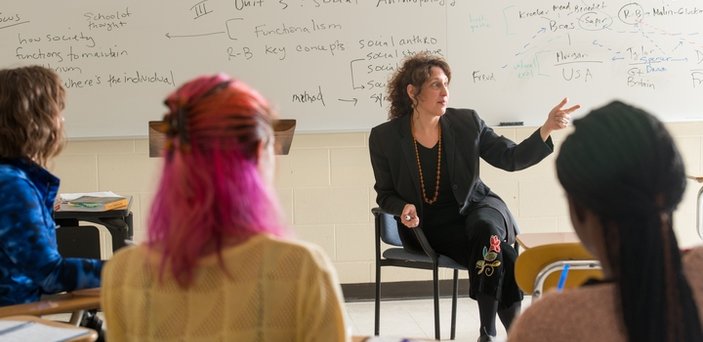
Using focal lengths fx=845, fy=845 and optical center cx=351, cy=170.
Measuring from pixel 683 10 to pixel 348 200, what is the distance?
1.97 m

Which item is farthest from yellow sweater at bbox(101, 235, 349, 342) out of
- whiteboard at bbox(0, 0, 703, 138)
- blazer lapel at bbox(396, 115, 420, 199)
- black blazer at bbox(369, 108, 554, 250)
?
whiteboard at bbox(0, 0, 703, 138)

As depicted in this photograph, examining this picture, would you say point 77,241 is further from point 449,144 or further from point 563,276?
point 563,276

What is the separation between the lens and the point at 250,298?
1.29m

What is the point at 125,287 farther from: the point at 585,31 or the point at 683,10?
the point at 683,10

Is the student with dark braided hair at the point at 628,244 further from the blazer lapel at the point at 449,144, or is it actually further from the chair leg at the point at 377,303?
the chair leg at the point at 377,303

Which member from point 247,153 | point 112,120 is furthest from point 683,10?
point 247,153

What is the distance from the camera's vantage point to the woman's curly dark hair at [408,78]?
3.76m

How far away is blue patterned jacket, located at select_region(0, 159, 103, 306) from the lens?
6.50 ft

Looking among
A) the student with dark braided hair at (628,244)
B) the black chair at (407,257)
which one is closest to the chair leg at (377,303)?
the black chair at (407,257)

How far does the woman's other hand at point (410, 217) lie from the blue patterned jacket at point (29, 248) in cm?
156

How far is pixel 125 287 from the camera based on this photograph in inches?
52.0

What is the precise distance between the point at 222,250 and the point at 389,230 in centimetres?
255

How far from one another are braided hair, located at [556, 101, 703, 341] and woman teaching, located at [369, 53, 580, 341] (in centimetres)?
222

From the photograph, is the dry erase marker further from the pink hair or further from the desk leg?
the desk leg
